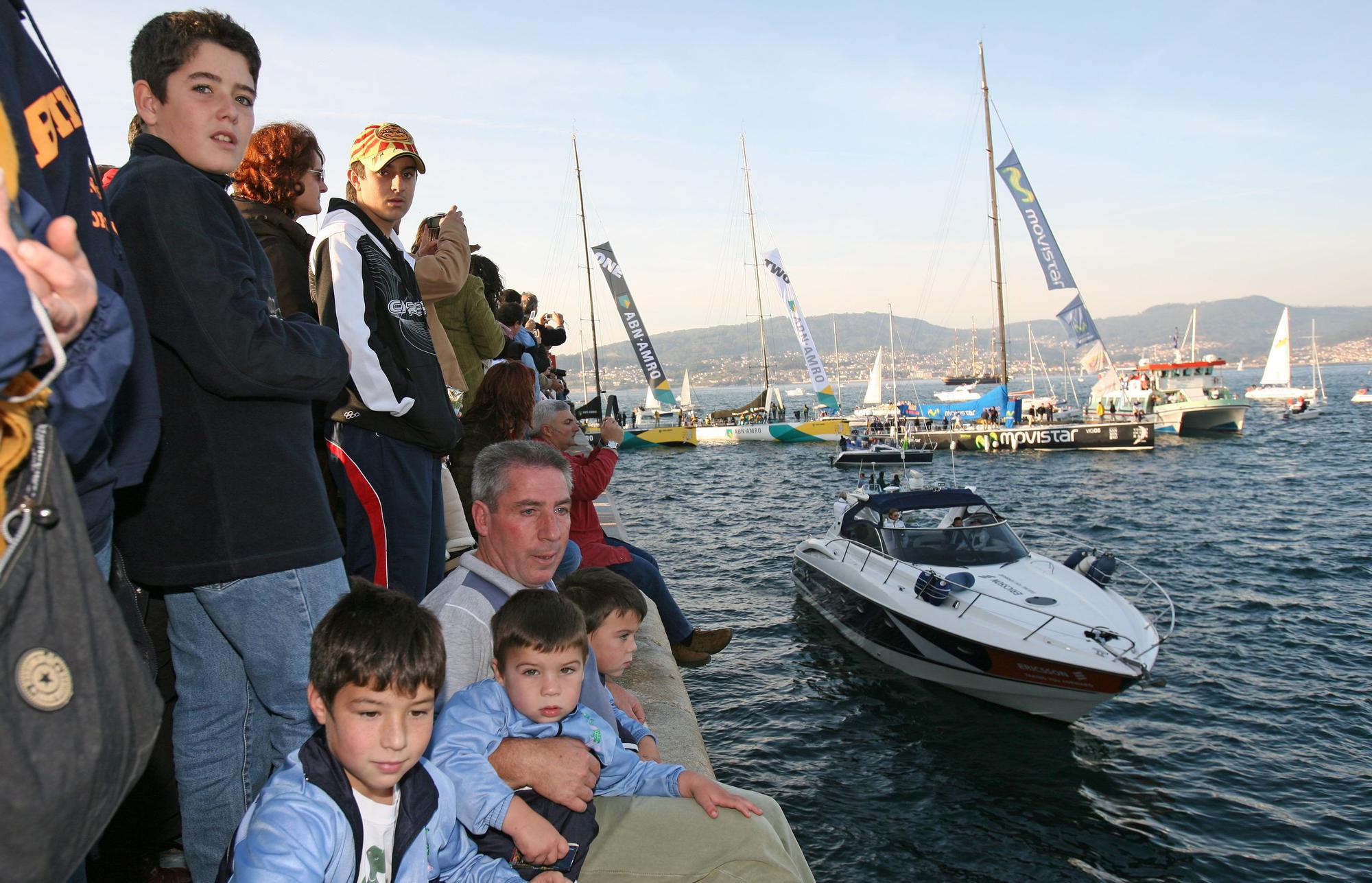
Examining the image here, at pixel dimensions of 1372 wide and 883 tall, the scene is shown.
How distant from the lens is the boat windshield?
1145 centimetres

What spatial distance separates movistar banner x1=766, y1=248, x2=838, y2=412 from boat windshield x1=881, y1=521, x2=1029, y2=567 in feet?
118

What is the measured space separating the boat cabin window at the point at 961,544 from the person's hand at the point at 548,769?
9.56 meters

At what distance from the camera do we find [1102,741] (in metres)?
9.81

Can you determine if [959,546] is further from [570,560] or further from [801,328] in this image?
[801,328]

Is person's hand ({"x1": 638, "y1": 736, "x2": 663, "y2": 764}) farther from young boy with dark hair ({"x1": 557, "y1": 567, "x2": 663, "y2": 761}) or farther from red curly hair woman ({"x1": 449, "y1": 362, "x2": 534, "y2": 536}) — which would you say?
red curly hair woman ({"x1": 449, "y1": 362, "x2": 534, "y2": 536})

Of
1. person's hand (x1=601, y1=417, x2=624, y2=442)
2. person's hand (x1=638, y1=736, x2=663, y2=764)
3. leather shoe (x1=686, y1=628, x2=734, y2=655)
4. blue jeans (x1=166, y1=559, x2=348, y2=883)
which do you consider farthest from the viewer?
leather shoe (x1=686, y1=628, x2=734, y2=655)

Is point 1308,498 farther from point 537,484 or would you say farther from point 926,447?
point 537,484

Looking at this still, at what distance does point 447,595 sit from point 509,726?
530mm

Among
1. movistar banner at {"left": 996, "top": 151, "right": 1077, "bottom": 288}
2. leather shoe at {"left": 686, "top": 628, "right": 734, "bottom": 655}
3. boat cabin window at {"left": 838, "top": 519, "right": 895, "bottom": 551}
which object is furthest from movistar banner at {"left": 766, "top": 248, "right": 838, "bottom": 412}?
leather shoe at {"left": 686, "top": 628, "right": 734, "bottom": 655}

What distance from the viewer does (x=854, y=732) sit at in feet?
33.4

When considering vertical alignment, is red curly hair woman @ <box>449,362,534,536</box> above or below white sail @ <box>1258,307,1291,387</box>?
above

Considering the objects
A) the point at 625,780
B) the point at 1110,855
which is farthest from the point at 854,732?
the point at 625,780

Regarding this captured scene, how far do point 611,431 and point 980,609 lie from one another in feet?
21.1

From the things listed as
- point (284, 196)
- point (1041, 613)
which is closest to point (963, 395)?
point (1041, 613)
